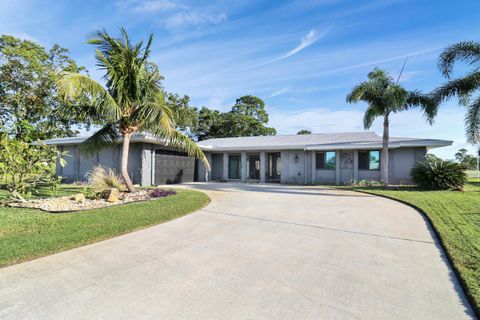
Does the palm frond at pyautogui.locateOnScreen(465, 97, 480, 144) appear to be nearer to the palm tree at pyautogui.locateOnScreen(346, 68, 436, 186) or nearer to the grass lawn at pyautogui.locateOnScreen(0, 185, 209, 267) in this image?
the palm tree at pyautogui.locateOnScreen(346, 68, 436, 186)

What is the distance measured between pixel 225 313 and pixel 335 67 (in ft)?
49.5

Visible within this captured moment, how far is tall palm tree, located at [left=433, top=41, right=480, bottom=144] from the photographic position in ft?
39.8

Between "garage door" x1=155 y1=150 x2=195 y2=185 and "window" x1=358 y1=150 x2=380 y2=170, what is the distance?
11771 millimetres

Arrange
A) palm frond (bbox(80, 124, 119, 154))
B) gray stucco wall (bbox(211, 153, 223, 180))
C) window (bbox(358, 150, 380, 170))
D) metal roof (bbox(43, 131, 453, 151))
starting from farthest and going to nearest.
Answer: gray stucco wall (bbox(211, 153, 223, 180)), window (bbox(358, 150, 380, 170)), metal roof (bbox(43, 131, 453, 151)), palm frond (bbox(80, 124, 119, 154))

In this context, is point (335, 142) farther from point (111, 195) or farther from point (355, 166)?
point (111, 195)

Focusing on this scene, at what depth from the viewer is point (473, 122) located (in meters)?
12.1

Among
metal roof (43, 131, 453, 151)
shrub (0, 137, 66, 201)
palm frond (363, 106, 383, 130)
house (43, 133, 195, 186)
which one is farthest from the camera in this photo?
house (43, 133, 195, 186)

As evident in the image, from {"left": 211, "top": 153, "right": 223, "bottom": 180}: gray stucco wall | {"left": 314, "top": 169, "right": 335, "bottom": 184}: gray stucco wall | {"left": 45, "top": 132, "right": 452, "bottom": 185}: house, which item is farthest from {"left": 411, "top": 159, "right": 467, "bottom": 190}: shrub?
{"left": 211, "top": 153, "right": 223, "bottom": 180}: gray stucco wall

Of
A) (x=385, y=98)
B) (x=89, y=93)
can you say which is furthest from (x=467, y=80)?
(x=89, y=93)

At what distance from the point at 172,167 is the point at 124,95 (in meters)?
8.37

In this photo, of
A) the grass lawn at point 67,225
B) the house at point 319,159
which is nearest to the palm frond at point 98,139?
the grass lawn at point 67,225

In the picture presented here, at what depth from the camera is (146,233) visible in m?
5.27

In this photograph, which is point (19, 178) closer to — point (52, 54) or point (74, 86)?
point (74, 86)

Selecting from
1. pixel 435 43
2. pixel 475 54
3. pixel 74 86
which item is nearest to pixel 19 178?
pixel 74 86
